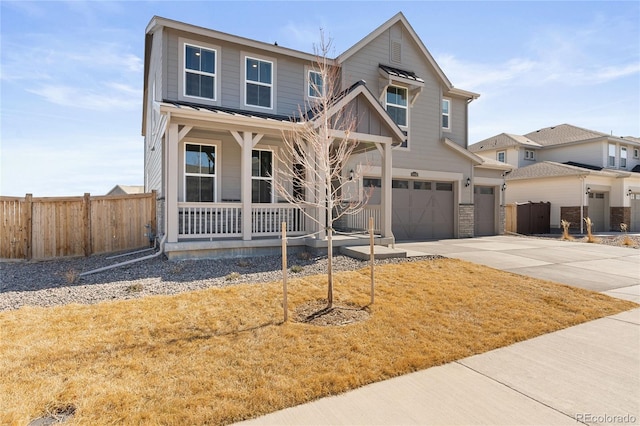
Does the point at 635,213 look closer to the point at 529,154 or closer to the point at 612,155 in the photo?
the point at 612,155

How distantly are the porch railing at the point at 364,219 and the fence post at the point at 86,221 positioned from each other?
836 centimetres

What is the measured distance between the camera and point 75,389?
2.86 m

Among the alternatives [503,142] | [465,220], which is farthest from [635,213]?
[465,220]

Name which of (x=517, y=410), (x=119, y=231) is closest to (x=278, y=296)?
(x=517, y=410)

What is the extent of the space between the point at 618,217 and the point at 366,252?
2370 centimetres

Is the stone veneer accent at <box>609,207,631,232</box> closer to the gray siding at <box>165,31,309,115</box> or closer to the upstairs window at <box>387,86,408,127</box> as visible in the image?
the upstairs window at <box>387,86,408,127</box>

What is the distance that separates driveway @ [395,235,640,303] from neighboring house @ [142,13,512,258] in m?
3.01

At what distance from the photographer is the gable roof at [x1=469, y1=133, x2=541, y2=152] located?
83.0 feet

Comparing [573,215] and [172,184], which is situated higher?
[172,184]

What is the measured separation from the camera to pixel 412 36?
14.4 m

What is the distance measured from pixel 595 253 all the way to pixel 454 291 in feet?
26.8

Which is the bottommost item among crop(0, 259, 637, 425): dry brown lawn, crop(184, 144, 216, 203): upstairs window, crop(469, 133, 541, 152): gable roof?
crop(0, 259, 637, 425): dry brown lawn

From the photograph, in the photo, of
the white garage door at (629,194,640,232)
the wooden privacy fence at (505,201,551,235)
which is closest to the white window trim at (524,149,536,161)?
the wooden privacy fence at (505,201,551,235)

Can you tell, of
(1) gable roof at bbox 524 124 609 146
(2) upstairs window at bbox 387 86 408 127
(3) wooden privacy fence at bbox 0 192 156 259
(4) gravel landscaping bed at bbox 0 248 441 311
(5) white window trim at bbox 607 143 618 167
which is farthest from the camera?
(1) gable roof at bbox 524 124 609 146
